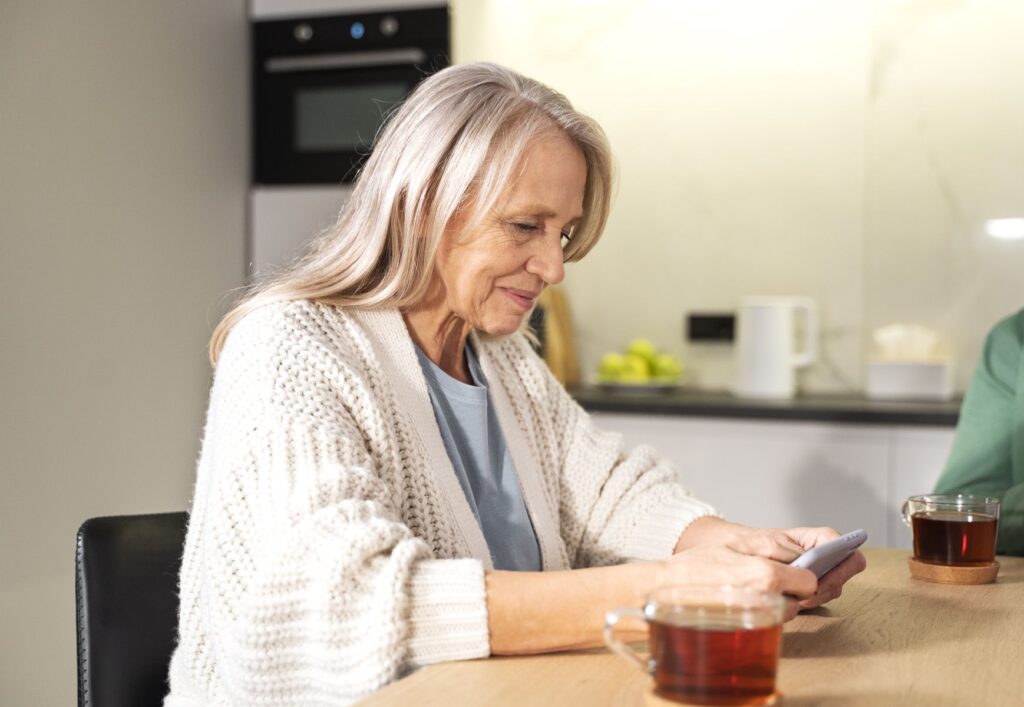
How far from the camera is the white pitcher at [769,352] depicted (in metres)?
2.98

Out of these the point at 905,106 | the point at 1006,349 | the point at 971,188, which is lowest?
the point at 1006,349

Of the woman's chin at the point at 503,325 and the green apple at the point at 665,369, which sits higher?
the woman's chin at the point at 503,325

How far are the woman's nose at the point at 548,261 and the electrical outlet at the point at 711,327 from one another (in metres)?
1.82

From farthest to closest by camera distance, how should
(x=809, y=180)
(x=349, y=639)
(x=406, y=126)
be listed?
Result: 1. (x=809, y=180)
2. (x=406, y=126)
3. (x=349, y=639)

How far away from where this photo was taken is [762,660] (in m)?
0.85

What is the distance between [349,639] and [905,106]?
8.20 ft

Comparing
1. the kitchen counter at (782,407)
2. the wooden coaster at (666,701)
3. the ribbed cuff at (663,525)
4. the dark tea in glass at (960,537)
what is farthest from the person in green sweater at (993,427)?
the wooden coaster at (666,701)

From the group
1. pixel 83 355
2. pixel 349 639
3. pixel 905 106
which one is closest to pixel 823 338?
pixel 905 106

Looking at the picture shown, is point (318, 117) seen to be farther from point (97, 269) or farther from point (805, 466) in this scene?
point (805, 466)

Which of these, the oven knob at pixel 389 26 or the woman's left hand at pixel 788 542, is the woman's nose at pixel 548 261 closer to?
the woman's left hand at pixel 788 542

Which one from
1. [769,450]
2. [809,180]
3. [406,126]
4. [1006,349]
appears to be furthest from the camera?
[809,180]

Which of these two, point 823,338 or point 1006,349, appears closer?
point 1006,349

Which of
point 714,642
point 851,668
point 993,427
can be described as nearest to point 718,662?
point 714,642

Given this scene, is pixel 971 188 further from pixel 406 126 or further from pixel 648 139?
pixel 406 126
